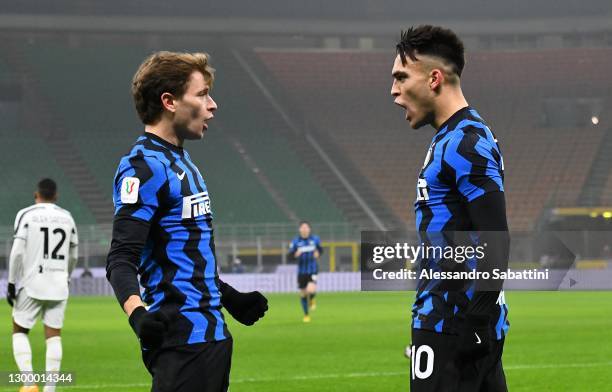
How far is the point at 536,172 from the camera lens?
5100 cm

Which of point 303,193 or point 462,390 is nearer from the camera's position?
point 462,390

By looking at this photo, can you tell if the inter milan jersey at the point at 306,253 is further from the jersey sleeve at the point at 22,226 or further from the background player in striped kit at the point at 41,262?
the jersey sleeve at the point at 22,226

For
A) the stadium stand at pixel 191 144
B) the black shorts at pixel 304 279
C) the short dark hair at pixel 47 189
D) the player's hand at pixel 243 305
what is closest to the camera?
the player's hand at pixel 243 305

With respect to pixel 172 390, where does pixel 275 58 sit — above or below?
above

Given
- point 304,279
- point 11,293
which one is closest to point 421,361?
point 11,293

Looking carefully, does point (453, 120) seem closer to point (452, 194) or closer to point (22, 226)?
point (452, 194)

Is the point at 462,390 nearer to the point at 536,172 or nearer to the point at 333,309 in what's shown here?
the point at 333,309

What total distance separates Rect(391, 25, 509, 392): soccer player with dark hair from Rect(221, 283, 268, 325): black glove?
0.74 metres

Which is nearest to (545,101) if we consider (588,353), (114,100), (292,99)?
(292,99)

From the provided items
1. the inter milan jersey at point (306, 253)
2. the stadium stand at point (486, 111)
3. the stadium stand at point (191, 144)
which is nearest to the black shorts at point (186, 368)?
the inter milan jersey at point (306, 253)

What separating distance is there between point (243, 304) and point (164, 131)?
0.85m

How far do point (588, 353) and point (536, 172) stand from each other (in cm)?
3694

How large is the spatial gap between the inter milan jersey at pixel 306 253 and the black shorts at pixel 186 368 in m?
20.5

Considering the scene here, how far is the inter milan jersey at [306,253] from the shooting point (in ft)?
82.1
